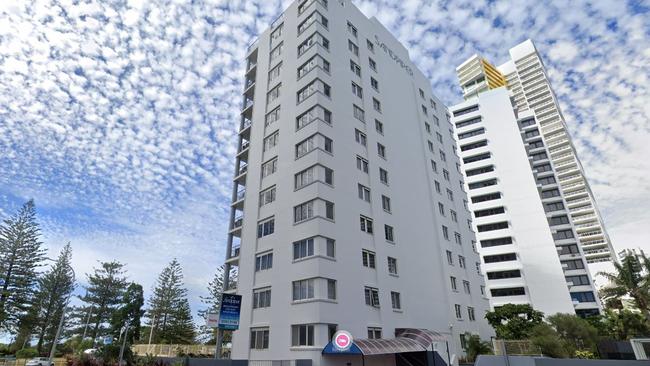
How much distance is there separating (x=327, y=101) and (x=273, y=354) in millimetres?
20030

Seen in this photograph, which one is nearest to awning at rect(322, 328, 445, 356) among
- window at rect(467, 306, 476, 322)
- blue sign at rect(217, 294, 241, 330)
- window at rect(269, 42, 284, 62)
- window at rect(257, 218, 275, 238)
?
blue sign at rect(217, 294, 241, 330)

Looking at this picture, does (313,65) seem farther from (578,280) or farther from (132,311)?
(578,280)

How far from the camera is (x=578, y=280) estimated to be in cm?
7038

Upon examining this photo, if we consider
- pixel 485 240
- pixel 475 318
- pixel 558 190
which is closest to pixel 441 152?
pixel 475 318

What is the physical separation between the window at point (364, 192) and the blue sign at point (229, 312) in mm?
14307

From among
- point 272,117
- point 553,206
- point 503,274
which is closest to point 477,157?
→ point 553,206

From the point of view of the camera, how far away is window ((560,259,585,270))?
234ft

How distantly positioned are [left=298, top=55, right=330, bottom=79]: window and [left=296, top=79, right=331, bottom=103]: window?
1.56 m

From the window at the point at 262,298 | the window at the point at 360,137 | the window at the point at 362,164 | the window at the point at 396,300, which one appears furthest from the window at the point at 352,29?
the window at the point at 262,298

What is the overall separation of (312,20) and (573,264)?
68846 mm

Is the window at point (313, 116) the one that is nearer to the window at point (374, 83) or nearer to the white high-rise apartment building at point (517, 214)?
the window at point (374, 83)

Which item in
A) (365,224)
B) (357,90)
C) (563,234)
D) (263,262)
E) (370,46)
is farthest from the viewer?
(563,234)

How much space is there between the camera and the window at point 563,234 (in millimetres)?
74481

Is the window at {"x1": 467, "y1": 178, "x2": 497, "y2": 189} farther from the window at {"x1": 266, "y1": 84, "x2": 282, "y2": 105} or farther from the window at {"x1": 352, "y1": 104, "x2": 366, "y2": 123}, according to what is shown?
the window at {"x1": 266, "y1": 84, "x2": 282, "y2": 105}
